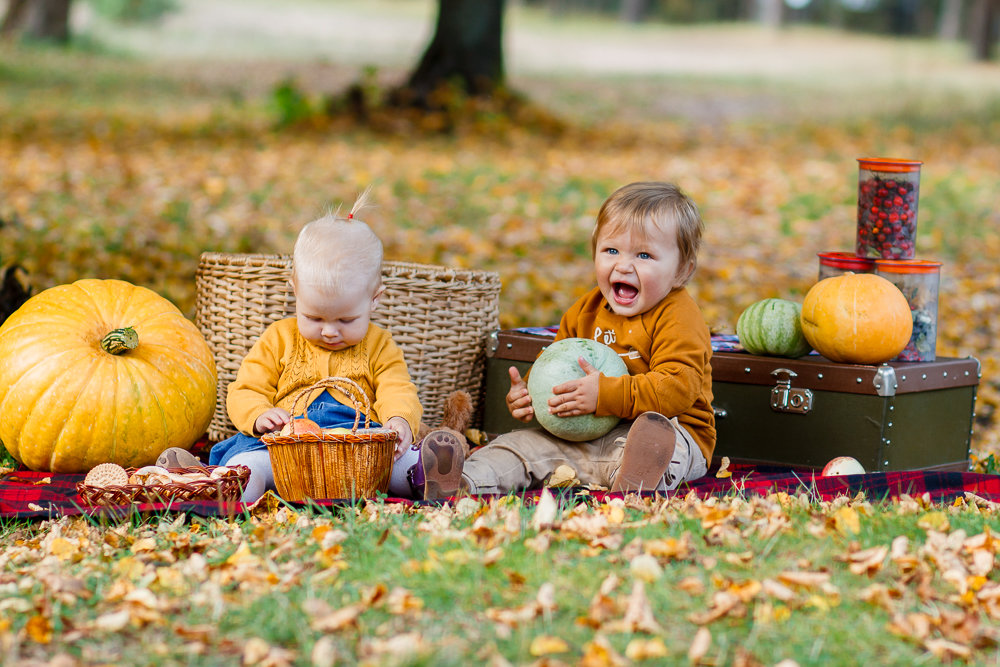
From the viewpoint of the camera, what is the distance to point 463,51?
570 inches

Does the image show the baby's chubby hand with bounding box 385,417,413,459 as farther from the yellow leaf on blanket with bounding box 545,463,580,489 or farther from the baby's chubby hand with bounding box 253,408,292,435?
the yellow leaf on blanket with bounding box 545,463,580,489

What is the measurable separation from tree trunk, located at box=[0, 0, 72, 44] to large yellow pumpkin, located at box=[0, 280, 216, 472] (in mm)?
21603

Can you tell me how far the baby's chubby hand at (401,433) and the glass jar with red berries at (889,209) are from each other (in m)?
2.24

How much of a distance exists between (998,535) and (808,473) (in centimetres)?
122

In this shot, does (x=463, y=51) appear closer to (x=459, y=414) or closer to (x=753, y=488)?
(x=459, y=414)

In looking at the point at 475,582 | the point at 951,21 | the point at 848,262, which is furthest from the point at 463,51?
the point at 951,21

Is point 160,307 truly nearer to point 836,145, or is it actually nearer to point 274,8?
point 836,145

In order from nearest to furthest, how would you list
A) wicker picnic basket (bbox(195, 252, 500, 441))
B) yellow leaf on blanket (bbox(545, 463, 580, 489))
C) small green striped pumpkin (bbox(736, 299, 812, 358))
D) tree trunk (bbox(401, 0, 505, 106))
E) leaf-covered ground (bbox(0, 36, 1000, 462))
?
yellow leaf on blanket (bbox(545, 463, 580, 489)) < small green striped pumpkin (bbox(736, 299, 812, 358)) < wicker picnic basket (bbox(195, 252, 500, 441)) < leaf-covered ground (bbox(0, 36, 1000, 462)) < tree trunk (bbox(401, 0, 505, 106))

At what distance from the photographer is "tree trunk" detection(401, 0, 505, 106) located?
46.8 feet

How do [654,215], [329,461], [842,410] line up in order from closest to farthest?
[329,461]
[654,215]
[842,410]

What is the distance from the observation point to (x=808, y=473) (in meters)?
4.59

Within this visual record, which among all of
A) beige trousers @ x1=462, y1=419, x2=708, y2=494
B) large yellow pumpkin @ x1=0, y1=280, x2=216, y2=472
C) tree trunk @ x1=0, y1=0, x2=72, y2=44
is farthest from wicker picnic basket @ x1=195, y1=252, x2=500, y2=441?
tree trunk @ x1=0, y1=0, x2=72, y2=44

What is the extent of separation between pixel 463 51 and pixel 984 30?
1850 centimetres

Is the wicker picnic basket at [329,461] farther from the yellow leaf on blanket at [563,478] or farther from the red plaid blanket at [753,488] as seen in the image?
the yellow leaf on blanket at [563,478]
